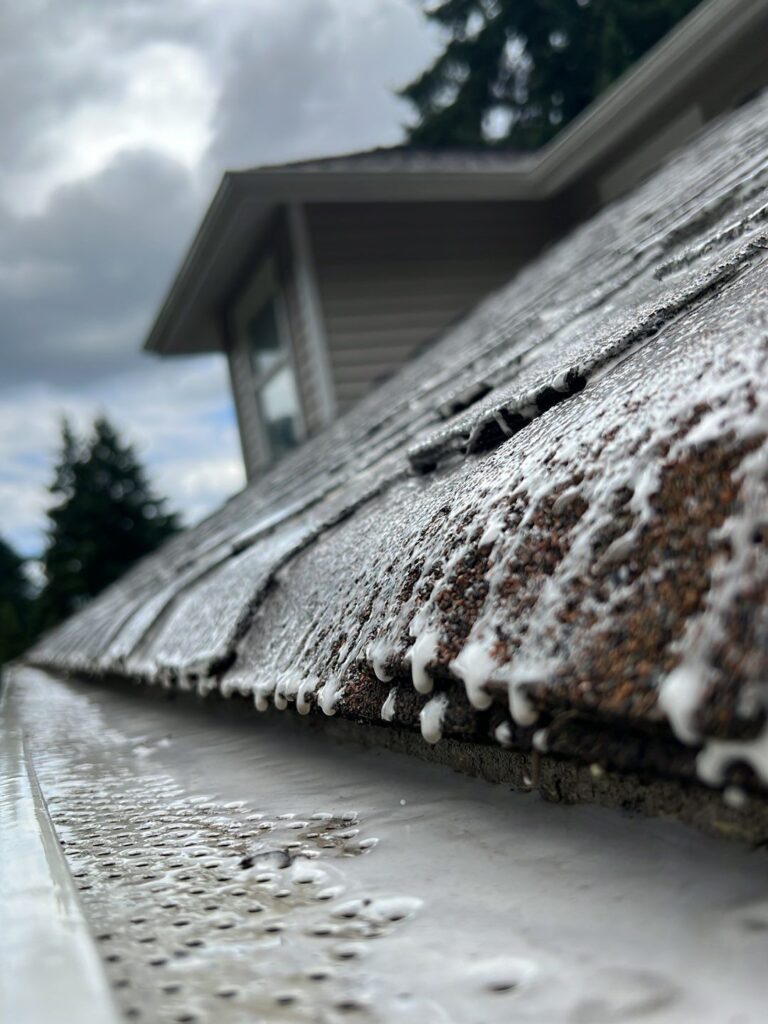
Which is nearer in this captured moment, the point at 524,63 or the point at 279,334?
the point at 279,334

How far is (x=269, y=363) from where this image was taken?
7328mm

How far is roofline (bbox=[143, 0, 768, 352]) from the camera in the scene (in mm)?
4676

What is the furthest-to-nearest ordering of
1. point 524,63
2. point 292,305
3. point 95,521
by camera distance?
1. point 95,521
2. point 524,63
3. point 292,305

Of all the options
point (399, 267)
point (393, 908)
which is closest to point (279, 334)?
point (399, 267)

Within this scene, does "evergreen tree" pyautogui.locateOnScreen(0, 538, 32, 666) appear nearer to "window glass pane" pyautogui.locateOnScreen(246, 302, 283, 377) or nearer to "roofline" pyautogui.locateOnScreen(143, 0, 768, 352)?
"window glass pane" pyautogui.locateOnScreen(246, 302, 283, 377)

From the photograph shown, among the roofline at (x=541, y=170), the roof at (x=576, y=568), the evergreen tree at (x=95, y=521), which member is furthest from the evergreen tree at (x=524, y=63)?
the roof at (x=576, y=568)

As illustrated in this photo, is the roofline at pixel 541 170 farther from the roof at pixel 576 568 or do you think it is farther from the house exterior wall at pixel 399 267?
the roof at pixel 576 568

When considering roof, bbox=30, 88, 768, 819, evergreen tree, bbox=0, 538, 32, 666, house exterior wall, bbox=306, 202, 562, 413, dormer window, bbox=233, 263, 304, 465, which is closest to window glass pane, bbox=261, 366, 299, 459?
dormer window, bbox=233, 263, 304, 465

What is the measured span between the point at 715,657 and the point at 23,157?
3472cm

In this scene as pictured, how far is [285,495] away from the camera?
8.66ft

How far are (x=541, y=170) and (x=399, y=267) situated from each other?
123 centimetres

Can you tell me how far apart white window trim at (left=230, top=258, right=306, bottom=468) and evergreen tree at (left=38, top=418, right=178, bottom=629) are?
17.0 metres

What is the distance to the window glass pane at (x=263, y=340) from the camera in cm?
708

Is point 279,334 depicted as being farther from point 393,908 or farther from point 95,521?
point 95,521
